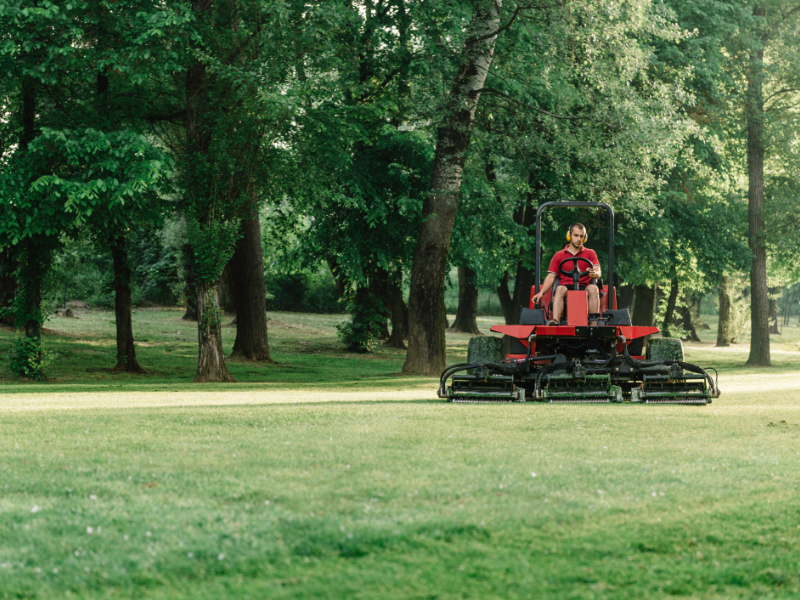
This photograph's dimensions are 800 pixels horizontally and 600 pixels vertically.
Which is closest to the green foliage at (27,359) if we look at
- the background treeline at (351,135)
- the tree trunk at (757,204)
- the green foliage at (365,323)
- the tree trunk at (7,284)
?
the background treeline at (351,135)

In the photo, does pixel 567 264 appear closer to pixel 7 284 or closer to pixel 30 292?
pixel 30 292

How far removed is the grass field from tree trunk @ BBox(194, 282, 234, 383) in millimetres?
9752

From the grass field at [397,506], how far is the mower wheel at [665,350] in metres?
3.28

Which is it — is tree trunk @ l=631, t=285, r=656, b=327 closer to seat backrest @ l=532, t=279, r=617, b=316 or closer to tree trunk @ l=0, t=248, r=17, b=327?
seat backrest @ l=532, t=279, r=617, b=316

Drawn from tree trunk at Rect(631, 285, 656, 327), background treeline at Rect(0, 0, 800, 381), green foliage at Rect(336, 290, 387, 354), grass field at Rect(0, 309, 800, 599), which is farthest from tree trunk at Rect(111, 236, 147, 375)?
tree trunk at Rect(631, 285, 656, 327)

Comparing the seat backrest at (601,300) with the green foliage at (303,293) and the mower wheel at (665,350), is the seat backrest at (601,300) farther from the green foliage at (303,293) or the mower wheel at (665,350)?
the green foliage at (303,293)

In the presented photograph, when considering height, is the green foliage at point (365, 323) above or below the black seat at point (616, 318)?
below

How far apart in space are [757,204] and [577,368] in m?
21.7

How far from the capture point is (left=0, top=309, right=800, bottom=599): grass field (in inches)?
152

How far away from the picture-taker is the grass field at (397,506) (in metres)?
3.87

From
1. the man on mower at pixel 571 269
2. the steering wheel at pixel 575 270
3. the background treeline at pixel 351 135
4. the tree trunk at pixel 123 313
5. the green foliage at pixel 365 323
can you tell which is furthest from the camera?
the green foliage at pixel 365 323

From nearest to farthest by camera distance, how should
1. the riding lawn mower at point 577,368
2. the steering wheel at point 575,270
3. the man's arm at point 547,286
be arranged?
the riding lawn mower at point 577,368
the steering wheel at point 575,270
the man's arm at point 547,286

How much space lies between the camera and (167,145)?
68.2 ft

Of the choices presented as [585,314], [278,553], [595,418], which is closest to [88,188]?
[585,314]
